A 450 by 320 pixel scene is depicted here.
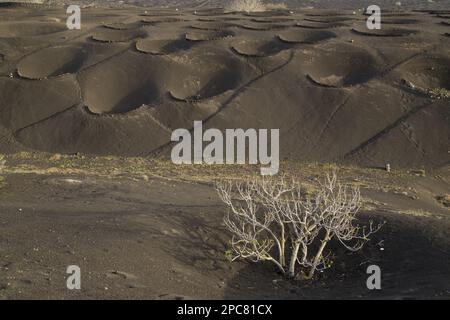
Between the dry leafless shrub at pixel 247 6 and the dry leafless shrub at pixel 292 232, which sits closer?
→ the dry leafless shrub at pixel 292 232

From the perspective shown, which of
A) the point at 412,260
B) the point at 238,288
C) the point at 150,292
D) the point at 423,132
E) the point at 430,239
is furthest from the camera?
the point at 423,132

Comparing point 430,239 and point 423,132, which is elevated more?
point 423,132

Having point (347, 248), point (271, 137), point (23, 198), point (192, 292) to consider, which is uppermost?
point (271, 137)

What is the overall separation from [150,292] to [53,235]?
1854mm

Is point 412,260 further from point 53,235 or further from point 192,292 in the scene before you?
point 53,235

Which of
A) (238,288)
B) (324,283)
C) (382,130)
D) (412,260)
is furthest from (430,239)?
(382,130)

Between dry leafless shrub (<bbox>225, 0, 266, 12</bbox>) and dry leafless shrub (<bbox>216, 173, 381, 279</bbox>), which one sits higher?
dry leafless shrub (<bbox>225, 0, 266, 12</bbox>)

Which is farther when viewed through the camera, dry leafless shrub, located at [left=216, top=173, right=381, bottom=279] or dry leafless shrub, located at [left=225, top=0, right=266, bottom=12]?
dry leafless shrub, located at [left=225, top=0, right=266, bottom=12]

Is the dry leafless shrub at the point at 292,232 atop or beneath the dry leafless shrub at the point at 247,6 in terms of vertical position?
beneath

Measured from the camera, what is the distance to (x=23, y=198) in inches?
368

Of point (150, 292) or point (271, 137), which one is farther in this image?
point (271, 137)

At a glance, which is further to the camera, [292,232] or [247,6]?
[247,6]

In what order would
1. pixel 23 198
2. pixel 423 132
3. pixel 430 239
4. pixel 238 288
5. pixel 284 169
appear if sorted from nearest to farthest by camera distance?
pixel 238 288, pixel 430 239, pixel 23 198, pixel 284 169, pixel 423 132

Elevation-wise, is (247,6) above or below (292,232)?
above
